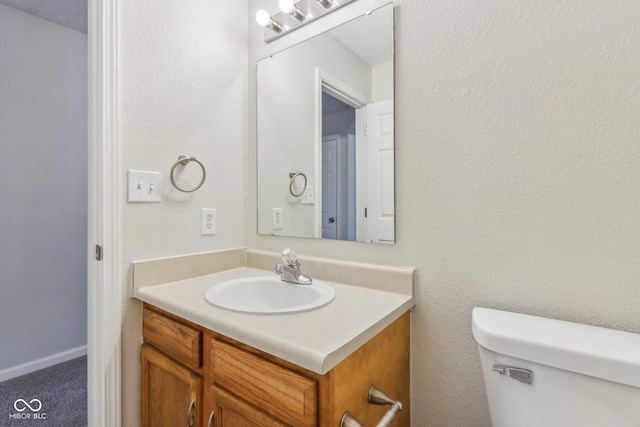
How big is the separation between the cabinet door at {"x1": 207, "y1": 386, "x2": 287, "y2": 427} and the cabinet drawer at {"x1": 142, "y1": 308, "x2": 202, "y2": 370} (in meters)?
0.13

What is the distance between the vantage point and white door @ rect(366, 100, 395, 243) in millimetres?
1061

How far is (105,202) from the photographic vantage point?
1.03 meters

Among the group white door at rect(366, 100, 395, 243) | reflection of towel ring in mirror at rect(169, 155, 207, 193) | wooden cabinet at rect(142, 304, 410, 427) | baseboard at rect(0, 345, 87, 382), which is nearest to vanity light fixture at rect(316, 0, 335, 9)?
white door at rect(366, 100, 395, 243)

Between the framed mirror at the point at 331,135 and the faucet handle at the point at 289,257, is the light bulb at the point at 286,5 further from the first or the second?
the faucet handle at the point at 289,257

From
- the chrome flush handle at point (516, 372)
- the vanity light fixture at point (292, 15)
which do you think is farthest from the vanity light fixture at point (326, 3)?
the chrome flush handle at point (516, 372)

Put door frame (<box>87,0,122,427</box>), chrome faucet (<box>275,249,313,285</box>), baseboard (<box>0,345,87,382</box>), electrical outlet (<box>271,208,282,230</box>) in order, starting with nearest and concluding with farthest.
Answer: door frame (<box>87,0,122,427</box>)
chrome faucet (<box>275,249,313,285</box>)
electrical outlet (<box>271,208,282,230</box>)
baseboard (<box>0,345,87,382</box>)

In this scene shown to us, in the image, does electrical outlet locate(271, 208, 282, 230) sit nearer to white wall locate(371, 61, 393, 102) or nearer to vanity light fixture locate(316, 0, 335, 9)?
white wall locate(371, 61, 393, 102)

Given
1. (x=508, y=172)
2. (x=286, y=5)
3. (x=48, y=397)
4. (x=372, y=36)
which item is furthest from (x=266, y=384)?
(x=48, y=397)

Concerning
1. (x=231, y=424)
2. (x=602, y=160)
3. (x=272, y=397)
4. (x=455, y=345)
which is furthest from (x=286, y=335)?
(x=602, y=160)

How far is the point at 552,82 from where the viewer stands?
0.80 m

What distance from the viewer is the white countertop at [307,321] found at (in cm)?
65

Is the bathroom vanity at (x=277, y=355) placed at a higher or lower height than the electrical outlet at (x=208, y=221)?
lower

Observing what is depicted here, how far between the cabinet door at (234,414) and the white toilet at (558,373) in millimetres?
506

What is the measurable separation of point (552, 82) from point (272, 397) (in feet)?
3.45
